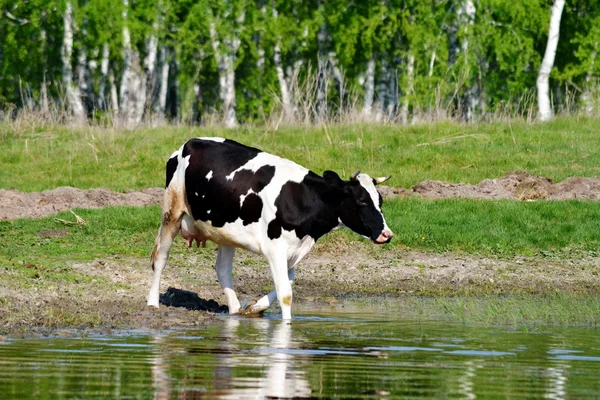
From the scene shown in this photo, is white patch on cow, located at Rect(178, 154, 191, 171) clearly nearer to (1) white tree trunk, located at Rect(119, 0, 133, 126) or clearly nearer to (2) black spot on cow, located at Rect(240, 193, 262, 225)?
(2) black spot on cow, located at Rect(240, 193, 262, 225)

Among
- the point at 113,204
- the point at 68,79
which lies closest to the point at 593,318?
→ the point at 113,204

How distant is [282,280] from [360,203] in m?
1.24

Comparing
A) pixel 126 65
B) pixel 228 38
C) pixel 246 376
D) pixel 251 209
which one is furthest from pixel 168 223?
pixel 126 65

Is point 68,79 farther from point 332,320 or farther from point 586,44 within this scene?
point 332,320

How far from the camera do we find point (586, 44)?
51500mm

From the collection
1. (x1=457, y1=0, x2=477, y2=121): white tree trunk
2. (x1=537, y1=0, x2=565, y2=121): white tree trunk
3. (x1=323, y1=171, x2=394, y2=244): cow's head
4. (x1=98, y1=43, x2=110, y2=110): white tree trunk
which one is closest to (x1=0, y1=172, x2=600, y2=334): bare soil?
(x1=323, y1=171, x2=394, y2=244): cow's head

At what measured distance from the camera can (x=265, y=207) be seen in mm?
13883

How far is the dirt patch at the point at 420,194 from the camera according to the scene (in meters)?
22.2

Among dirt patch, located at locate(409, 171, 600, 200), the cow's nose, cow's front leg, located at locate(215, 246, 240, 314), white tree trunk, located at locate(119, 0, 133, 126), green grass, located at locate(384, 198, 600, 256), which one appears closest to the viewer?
the cow's nose

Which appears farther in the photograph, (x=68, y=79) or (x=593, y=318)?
(x=68, y=79)

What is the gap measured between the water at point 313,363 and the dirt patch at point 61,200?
30.8 feet

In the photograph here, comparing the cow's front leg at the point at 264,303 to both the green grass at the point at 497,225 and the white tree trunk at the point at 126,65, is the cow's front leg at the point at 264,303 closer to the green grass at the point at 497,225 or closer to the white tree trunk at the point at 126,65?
the green grass at the point at 497,225

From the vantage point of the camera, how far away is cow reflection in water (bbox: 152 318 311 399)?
27.9 feet

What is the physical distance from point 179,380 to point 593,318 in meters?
6.34
